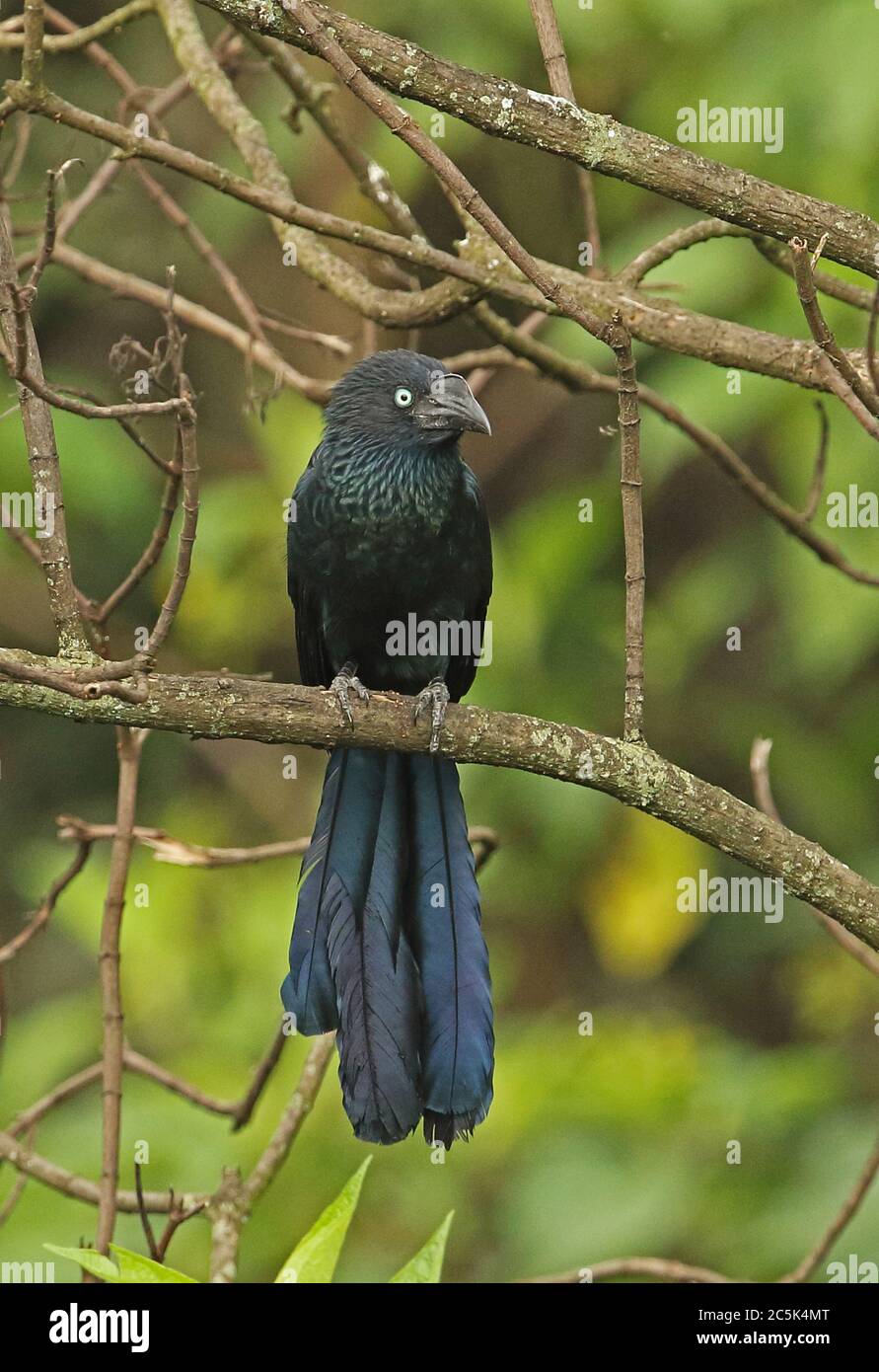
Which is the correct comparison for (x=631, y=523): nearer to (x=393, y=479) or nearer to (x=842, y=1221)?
(x=393, y=479)

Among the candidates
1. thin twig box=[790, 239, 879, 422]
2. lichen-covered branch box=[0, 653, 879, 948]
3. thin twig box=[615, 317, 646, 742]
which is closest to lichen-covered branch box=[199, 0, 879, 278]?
thin twig box=[790, 239, 879, 422]

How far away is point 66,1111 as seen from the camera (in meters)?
4.97

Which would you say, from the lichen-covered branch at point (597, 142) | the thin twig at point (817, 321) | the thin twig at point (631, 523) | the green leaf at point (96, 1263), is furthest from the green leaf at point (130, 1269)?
the lichen-covered branch at point (597, 142)

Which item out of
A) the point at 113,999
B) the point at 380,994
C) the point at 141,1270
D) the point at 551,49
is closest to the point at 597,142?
the point at 551,49

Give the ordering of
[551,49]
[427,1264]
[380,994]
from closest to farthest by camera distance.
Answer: [427,1264] → [551,49] → [380,994]

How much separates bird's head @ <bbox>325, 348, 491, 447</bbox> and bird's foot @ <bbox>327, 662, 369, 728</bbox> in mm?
539

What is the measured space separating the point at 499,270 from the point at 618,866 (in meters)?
2.74

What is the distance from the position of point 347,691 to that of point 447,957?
0.61 meters

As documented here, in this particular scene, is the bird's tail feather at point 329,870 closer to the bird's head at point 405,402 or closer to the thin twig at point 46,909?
the thin twig at point 46,909

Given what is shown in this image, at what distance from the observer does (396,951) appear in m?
3.11

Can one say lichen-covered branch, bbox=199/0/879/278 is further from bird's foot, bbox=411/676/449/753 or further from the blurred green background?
the blurred green background

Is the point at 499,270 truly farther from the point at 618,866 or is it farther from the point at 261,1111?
the point at 618,866

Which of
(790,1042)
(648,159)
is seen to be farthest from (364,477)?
(790,1042)

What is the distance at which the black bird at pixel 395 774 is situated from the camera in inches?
115
